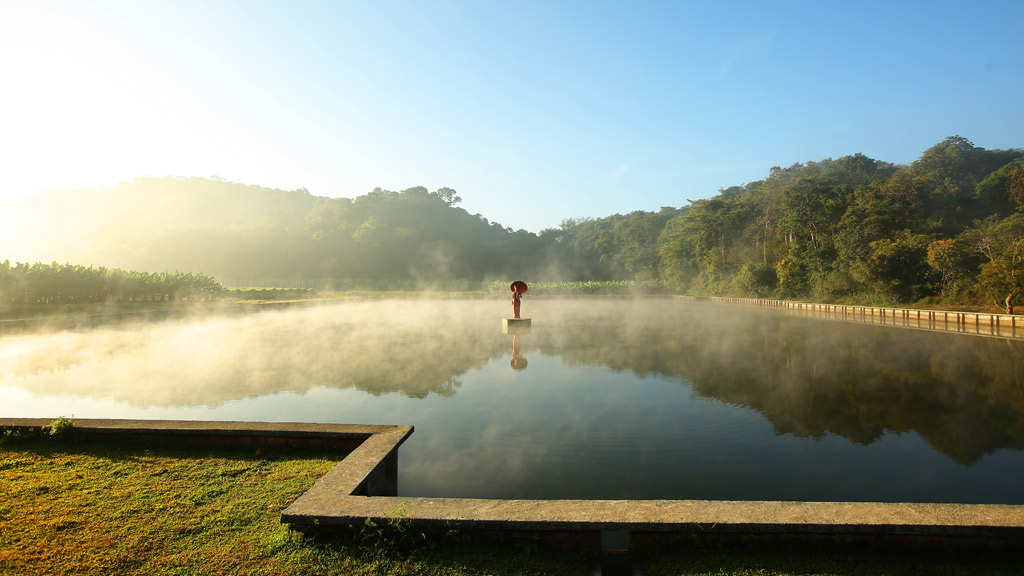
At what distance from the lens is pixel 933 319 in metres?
16.9

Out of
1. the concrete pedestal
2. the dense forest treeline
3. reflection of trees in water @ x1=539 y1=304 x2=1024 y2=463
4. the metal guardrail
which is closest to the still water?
reflection of trees in water @ x1=539 y1=304 x2=1024 y2=463

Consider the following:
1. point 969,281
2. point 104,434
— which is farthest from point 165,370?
point 969,281

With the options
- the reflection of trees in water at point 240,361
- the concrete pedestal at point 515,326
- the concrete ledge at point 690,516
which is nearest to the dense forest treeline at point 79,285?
the reflection of trees in water at point 240,361

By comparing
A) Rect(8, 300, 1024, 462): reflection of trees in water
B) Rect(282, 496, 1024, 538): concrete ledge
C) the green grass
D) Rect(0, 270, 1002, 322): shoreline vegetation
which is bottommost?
Rect(8, 300, 1024, 462): reflection of trees in water

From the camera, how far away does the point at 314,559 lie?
2322 millimetres

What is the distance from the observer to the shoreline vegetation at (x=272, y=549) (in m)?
2.24

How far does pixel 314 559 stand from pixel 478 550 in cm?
75

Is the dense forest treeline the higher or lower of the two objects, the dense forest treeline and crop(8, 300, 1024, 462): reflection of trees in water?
the higher

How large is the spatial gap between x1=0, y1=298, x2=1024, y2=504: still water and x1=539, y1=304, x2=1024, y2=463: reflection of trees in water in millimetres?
39

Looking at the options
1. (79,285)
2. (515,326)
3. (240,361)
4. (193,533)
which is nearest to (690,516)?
(193,533)

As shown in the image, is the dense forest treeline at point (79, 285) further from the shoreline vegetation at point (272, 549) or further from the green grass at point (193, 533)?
the shoreline vegetation at point (272, 549)

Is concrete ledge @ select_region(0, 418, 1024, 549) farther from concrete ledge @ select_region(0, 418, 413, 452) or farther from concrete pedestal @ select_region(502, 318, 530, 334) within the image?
concrete pedestal @ select_region(502, 318, 530, 334)

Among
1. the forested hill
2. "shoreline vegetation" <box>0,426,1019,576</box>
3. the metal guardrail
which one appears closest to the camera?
"shoreline vegetation" <box>0,426,1019,576</box>

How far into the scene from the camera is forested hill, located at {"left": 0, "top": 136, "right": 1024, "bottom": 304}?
2259cm
